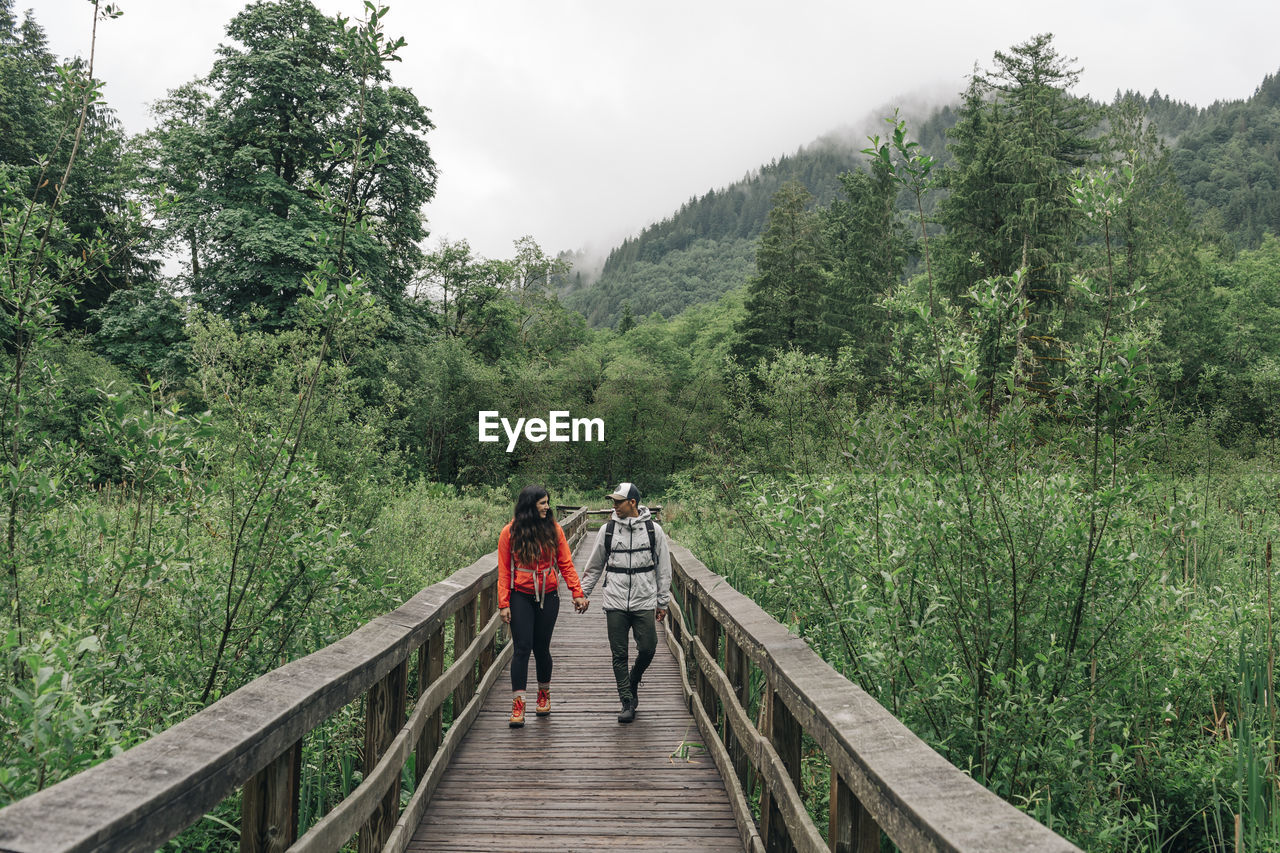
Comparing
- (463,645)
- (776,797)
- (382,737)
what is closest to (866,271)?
(463,645)

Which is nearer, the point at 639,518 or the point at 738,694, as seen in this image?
the point at 738,694

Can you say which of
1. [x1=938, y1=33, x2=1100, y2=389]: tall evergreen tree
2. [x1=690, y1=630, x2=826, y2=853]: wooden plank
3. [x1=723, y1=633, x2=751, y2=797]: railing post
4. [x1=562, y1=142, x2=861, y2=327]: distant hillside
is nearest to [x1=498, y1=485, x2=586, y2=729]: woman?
[x1=723, y1=633, x2=751, y2=797]: railing post

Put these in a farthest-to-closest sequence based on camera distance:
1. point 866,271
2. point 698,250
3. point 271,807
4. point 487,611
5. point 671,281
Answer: point 698,250, point 671,281, point 866,271, point 487,611, point 271,807

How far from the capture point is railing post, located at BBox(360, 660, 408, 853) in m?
3.35

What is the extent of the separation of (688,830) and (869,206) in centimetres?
3760

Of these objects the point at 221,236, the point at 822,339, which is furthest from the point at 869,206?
the point at 221,236

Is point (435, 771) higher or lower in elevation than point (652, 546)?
lower

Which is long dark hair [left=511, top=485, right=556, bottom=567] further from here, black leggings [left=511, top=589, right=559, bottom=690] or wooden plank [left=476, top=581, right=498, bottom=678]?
wooden plank [left=476, top=581, right=498, bottom=678]

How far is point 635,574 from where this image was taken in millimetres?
5684

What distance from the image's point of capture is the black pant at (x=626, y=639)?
561 centimetres

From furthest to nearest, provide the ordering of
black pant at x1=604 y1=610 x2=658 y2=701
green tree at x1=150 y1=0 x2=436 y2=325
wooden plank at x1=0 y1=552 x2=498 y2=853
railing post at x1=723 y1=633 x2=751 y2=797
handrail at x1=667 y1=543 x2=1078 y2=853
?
green tree at x1=150 y1=0 x2=436 y2=325 < black pant at x1=604 y1=610 x2=658 y2=701 < railing post at x1=723 y1=633 x2=751 y2=797 < handrail at x1=667 y1=543 x2=1078 y2=853 < wooden plank at x1=0 y1=552 x2=498 y2=853

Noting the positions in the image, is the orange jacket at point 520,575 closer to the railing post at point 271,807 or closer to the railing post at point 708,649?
the railing post at point 708,649

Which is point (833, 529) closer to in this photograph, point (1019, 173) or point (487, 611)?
point (487, 611)

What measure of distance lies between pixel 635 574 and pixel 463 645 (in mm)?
1377
